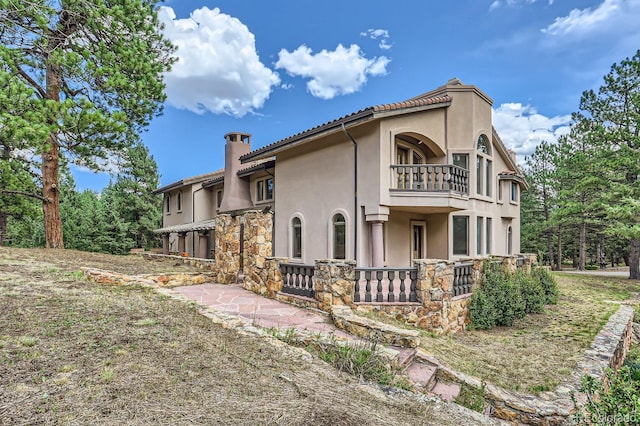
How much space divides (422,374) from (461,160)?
1058 centimetres

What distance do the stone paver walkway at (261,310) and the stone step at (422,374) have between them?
128 cm

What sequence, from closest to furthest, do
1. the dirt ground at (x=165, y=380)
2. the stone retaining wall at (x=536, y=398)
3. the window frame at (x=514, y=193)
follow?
1. the dirt ground at (x=165, y=380)
2. the stone retaining wall at (x=536, y=398)
3. the window frame at (x=514, y=193)

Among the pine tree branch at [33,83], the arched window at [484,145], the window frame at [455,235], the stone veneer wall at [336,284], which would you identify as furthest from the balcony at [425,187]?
the pine tree branch at [33,83]

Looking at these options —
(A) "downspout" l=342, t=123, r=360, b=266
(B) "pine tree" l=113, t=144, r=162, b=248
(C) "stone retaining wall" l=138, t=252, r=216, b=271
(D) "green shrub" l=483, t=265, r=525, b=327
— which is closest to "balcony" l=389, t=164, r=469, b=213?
(A) "downspout" l=342, t=123, r=360, b=266

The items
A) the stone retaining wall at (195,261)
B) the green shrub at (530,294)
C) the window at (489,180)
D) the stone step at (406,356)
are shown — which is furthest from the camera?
the window at (489,180)

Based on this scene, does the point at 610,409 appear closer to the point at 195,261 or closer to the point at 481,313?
the point at 481,313

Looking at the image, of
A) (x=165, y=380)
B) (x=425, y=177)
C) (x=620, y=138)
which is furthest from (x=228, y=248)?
(x=620, y=138)

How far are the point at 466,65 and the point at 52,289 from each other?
18.7 m

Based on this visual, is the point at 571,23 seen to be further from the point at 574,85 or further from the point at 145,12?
the point at 145,12

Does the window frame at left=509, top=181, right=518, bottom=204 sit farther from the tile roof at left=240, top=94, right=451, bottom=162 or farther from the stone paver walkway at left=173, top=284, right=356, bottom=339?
the stone paver walkway at left=173, top=284, right=356, bottom=339

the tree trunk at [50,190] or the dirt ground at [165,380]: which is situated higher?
the tree trunk at [50,190]

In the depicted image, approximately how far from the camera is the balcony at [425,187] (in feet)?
38.4

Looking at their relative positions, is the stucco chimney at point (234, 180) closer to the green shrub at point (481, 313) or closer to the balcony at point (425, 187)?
the balcony at point (425, 187)

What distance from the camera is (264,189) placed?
19.0 meters
